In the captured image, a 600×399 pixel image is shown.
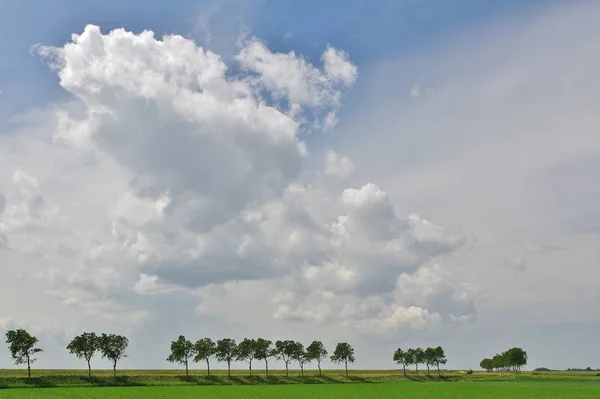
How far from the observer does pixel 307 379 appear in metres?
183

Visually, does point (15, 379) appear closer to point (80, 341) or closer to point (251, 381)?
point (80, 341)

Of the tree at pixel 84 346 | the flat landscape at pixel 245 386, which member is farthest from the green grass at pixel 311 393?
the tree at pixel 84 346

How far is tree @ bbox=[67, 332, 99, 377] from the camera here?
166125 mm

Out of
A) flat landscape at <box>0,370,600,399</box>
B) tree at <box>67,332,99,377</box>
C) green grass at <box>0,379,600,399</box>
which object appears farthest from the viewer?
tree at <box>67,332,99,377</box>

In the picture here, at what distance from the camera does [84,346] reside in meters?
167

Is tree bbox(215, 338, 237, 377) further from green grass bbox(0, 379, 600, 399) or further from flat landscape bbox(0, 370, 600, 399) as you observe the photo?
green grass bbox(0, 379, 600, 399)

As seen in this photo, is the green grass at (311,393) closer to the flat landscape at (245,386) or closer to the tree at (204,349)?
the flat landscape at (245,386)

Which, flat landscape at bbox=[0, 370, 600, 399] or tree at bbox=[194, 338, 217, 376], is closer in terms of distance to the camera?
flat landscape at bbox=[0, 370, 600, 399]

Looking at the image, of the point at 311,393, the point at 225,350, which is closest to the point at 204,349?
the point at 225,350

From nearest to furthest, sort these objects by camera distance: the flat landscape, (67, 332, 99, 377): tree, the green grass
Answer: the green grass, the flat landscape, (67, 332, 99, 377): tree

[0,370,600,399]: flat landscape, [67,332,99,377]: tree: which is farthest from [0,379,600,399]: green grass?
[67,332,99,377]: tree

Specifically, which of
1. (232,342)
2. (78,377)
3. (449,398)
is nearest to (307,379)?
(232,342)

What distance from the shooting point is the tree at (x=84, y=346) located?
166125 millimetres

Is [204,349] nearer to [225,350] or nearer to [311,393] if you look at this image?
[225,350]
